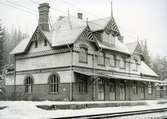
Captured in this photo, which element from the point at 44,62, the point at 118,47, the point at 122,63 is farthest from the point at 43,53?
the point at 122,63

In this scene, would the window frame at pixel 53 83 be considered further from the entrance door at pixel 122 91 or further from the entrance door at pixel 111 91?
the entrance door at pixel 122 91

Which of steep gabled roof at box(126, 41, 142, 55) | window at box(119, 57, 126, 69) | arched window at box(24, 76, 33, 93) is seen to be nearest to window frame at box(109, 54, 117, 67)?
window at box(119, 57, 126, 69)

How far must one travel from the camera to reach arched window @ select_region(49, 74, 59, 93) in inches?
771

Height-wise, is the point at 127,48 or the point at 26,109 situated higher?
the point at 127,48

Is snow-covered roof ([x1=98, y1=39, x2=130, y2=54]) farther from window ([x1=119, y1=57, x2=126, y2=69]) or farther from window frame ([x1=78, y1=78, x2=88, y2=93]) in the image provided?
window frame ([x1=78, y1=78, x2=88, y2=93])

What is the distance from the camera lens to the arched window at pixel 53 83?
1958 centimetres

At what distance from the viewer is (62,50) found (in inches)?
767

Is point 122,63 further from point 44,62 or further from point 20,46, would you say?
point 20,46

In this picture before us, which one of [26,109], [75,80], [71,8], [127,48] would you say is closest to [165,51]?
[71,8]

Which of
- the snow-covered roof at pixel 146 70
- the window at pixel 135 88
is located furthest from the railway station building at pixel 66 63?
the snow-covered roof at pixel 146 70

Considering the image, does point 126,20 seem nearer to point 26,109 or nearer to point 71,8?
point 71,8

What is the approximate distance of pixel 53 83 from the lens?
19.8 meters

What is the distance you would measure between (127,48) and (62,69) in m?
8.27

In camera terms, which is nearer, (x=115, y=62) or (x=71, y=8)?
(x=71, y=8)
